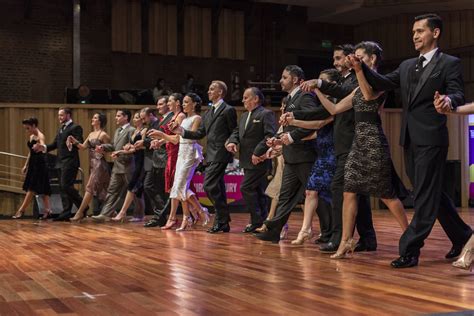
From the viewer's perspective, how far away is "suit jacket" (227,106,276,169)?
6266 mm

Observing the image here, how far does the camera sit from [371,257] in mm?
4551

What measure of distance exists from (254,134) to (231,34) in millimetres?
10539

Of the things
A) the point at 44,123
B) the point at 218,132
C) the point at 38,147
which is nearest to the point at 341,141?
the point at 218,132

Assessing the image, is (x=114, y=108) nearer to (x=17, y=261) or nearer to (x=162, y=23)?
(x=162, y=23)

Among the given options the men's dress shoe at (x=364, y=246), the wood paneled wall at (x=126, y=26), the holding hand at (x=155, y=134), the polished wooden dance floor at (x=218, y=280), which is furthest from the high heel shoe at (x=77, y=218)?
the wood paneled wall at (x=126, y=26)

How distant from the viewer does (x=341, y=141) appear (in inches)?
182

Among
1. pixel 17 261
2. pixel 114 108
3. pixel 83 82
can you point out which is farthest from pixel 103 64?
pixel 17 261

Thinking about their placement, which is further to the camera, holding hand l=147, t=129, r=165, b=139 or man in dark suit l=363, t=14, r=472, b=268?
holding hand l=147, t=129, r=165, b=139

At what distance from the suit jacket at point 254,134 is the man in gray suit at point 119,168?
2555mm

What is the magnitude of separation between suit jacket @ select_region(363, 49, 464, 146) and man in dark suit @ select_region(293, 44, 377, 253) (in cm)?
48

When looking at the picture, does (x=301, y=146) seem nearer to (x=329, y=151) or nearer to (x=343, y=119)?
(x=329, y=151)

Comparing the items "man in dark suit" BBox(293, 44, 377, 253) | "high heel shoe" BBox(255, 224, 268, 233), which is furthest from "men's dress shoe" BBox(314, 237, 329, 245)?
"high heel shoe" BBox(255, 224, 268, 233)

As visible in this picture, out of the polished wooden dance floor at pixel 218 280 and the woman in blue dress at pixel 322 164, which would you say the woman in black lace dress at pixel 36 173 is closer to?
the polished wooden dance floor at pixel 218 280

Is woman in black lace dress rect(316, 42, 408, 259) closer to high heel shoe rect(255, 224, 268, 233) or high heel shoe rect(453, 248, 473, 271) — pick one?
high heel shoe rect(453, 248, 473, 271)
